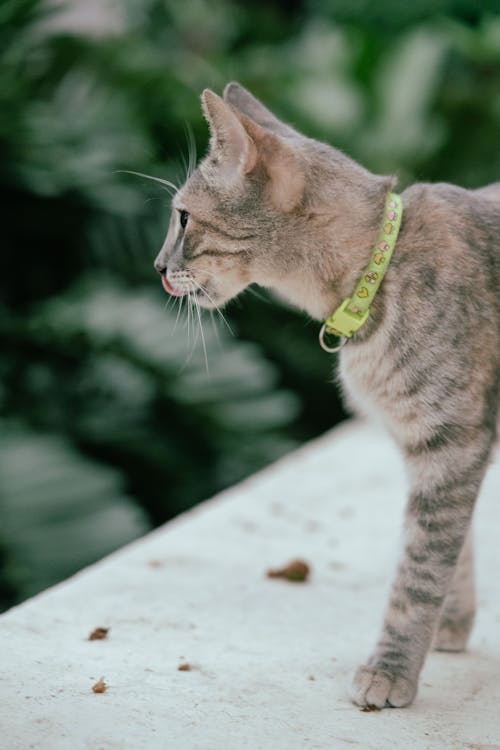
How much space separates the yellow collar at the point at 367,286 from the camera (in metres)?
1.97

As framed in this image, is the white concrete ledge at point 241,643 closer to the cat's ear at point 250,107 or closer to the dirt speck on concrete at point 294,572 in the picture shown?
the dirt speck on concrete at point 294,572

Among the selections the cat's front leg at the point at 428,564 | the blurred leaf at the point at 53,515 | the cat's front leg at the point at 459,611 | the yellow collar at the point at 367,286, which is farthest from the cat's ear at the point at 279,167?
the blurred leaf at the point at 53,515

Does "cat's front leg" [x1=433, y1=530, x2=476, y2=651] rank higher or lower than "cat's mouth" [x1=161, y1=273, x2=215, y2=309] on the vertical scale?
lower

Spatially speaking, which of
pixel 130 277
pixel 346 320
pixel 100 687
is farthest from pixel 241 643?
pixel 130 277

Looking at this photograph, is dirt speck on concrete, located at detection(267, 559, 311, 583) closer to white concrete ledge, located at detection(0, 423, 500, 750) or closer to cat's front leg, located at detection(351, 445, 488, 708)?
white concrete ledge, located at detection(0, 423, 500, 750)

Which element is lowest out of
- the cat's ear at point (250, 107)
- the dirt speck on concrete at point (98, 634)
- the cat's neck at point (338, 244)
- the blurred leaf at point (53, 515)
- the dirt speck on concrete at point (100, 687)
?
the blurred leaf at point (53, 515)

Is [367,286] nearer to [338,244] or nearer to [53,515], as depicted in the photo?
[338,244]

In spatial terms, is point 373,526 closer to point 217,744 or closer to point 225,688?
point 225,688

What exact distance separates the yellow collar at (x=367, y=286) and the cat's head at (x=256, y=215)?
0.07 metres

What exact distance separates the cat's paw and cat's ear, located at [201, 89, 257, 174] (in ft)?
3.47

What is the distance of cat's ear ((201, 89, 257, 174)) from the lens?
1.88m

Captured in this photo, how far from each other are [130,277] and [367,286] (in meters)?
2.68

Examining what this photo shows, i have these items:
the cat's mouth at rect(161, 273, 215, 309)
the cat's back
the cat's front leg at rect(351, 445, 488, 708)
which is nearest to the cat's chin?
the cat's mouth at rect(161, 273, 215, 309)

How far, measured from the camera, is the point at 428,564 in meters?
1.89
